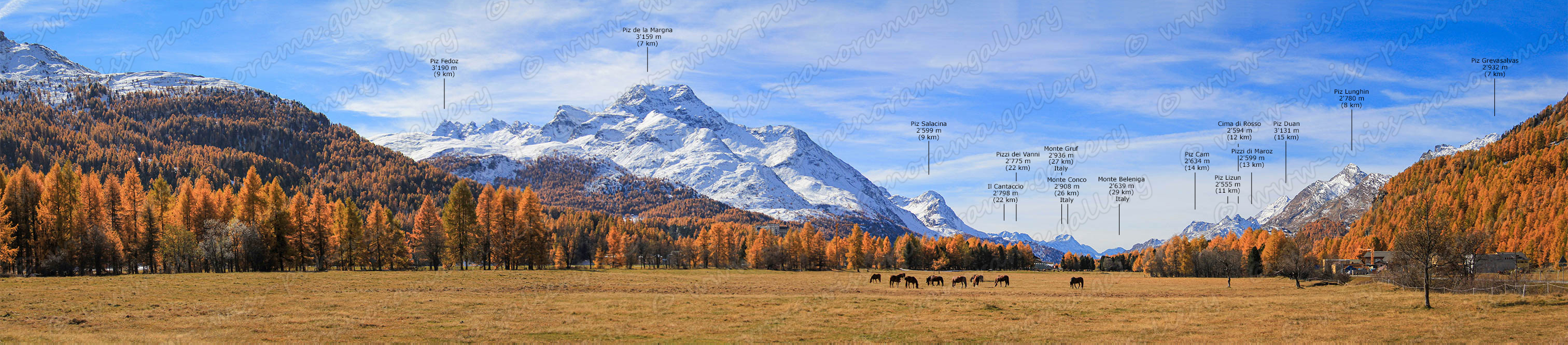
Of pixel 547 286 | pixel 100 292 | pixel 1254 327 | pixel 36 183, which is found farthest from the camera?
pixel 36 183

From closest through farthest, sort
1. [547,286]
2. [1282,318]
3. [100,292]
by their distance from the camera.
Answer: [1282,318]
[100,292]
[547,286]

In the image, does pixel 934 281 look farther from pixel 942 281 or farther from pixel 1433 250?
pixel 1433 250

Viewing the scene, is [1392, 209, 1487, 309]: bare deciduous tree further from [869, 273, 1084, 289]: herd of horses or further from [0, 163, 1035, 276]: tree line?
[0, 163, 1035, 276]: tree line

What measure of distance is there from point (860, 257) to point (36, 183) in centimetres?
11574

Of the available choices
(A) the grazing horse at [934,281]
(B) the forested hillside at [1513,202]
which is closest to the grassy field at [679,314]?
(A) the grazing horse at [934,281]

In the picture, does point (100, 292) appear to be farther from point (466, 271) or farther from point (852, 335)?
point (852, 335)

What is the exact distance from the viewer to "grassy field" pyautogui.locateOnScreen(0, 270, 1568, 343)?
33.9m

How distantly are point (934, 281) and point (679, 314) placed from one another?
173 feet

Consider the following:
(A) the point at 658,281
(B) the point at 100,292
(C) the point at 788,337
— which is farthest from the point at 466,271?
(C) the point at 788,337

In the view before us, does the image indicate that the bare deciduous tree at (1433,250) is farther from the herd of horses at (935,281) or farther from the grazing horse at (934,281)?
the grazing horse at (934,281)

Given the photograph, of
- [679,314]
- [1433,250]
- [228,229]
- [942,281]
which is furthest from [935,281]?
[228,229]

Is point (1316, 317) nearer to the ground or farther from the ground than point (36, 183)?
nearer to the ground

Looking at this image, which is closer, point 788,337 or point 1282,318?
point 788,337

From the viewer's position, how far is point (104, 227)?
77312 mm
